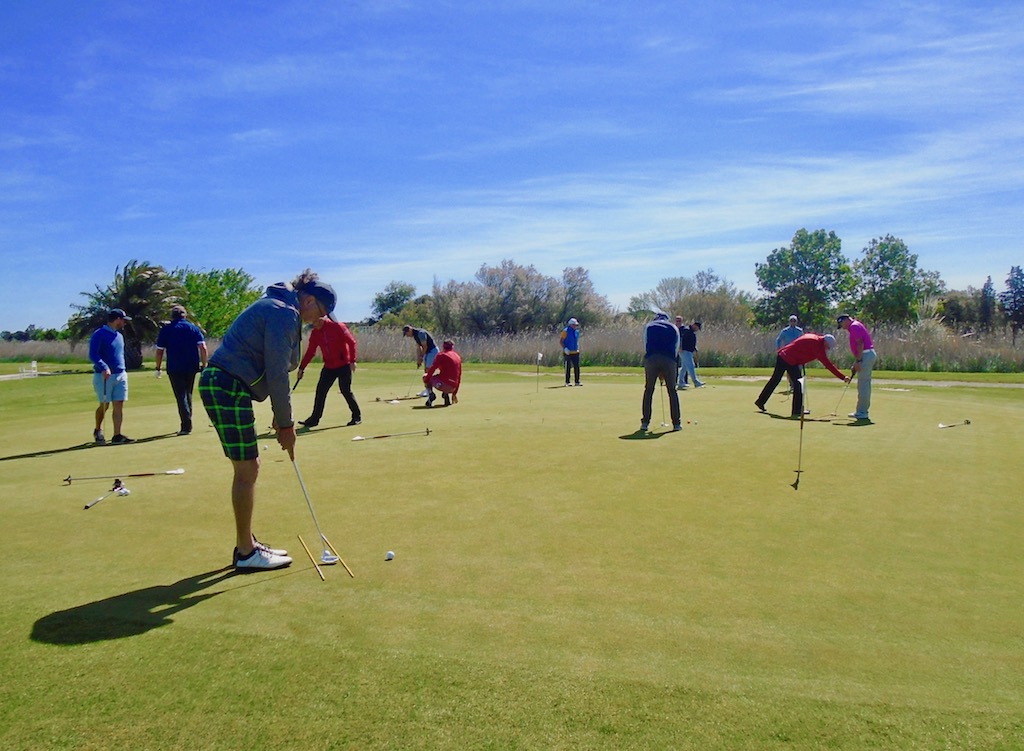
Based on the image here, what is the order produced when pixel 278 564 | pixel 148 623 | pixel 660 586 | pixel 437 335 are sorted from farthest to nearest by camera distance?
pixel 437 335 < pixel 278 564 < pixel 660 586 < pixel 148 623

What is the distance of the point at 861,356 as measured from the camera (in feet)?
48.0

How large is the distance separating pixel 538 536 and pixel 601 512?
107cm

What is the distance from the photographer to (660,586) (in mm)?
5379

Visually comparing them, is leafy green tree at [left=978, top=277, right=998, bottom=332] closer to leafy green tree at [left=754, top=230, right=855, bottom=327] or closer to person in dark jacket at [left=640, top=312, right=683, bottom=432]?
leafy green tree at [left=754, top=230, right=855, bottom=327]

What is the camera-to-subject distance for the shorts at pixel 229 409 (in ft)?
19.2

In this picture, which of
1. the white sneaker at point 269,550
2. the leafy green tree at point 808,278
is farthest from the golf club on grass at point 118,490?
the leafy green tree at point 808,278

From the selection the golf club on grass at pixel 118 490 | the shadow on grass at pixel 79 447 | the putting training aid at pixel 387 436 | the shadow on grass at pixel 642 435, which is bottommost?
the shadow on grass at pixel 79 447

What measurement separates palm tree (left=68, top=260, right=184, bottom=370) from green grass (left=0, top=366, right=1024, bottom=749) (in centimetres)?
3322

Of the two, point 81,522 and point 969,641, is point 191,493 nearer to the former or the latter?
point 81,522

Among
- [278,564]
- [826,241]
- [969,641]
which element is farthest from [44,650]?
[826,241]

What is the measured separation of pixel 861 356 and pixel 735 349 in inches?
945

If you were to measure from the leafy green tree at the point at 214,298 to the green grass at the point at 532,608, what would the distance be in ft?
184

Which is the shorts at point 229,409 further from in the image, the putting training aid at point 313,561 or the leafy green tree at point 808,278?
the leafy green tree at point 808,278

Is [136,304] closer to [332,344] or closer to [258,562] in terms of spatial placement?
[332,344]
